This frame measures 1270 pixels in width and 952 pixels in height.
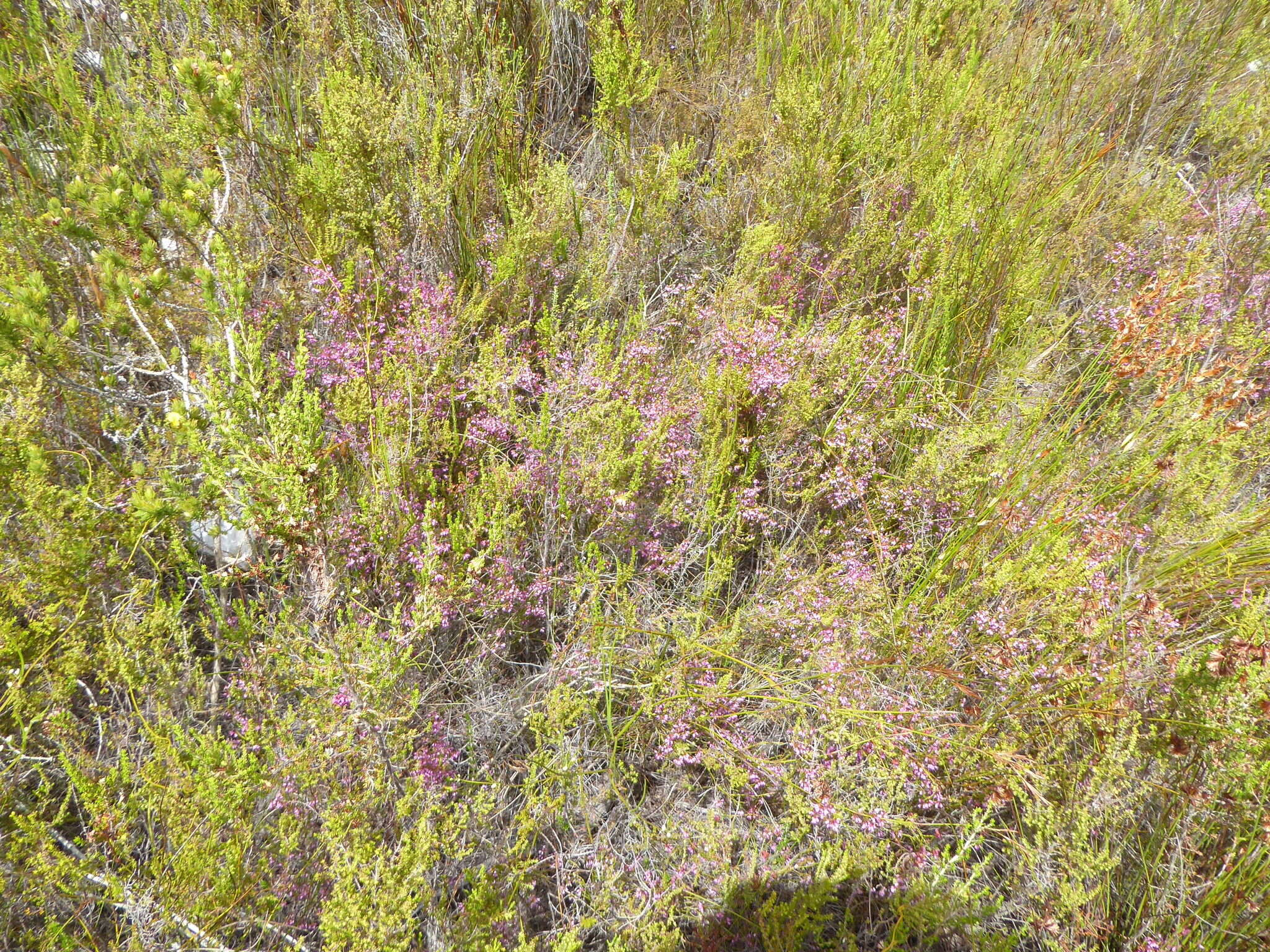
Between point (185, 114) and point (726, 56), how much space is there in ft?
8.47

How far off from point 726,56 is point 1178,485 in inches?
116

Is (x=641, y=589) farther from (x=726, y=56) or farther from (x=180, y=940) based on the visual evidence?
(x=726, y=56)

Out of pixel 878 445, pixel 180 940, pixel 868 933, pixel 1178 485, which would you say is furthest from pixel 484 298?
pixel 1178 485

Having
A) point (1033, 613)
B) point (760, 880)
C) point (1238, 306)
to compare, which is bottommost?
point (760, 880)

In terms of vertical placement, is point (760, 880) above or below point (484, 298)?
below

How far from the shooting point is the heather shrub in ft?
5.23

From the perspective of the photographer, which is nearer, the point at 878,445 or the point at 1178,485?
the point at 1178,485

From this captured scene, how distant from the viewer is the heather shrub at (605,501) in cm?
159

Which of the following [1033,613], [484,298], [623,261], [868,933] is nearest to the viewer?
[868,933]

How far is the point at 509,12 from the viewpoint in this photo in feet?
9.96

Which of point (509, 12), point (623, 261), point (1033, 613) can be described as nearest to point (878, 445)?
point (1033, 613)

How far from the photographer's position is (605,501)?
2.12m

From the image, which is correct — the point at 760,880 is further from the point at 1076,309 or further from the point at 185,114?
the point at 185,114

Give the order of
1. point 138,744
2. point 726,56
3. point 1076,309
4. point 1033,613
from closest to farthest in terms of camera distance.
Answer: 1. point 138,744
2. point 1033,613
3. point 1076,309
4. point 726,56
